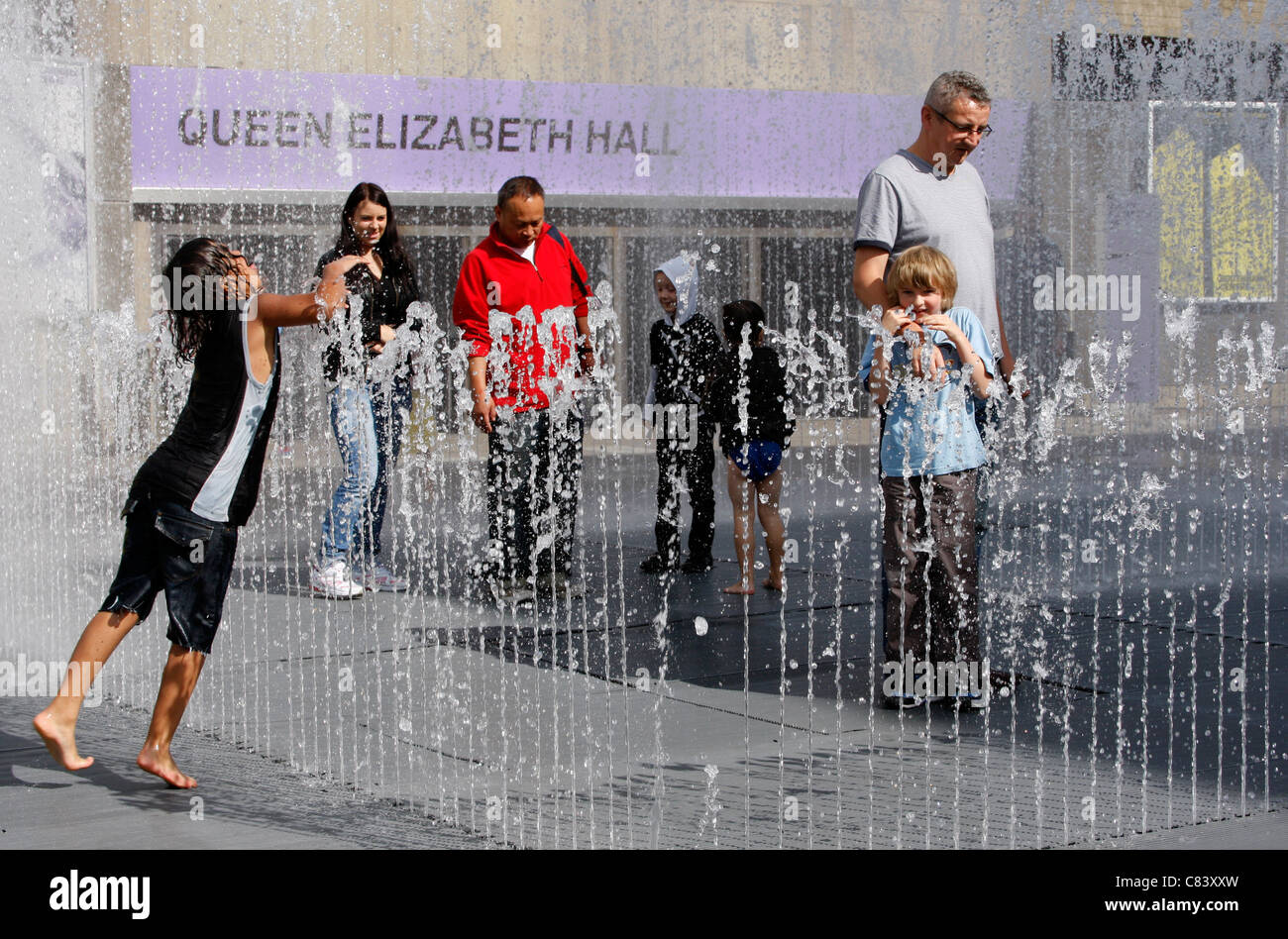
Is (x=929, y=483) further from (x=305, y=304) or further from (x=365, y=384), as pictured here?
(x=365, y=384)

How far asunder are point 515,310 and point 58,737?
336cm

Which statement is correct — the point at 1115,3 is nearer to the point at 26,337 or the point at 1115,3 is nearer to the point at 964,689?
the point at 26,337

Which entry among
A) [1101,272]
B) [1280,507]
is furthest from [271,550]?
[1101,272]

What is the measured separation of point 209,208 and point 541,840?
518 inches

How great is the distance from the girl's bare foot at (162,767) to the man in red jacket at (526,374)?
283 centimetres

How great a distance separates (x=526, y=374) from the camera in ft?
22.7

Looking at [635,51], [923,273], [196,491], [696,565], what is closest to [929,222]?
[923,273]

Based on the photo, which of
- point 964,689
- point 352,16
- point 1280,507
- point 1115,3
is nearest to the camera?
point 964,689

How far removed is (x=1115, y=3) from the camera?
16797mm

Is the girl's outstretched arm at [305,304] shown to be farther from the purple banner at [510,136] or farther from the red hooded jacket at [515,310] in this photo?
the purple banner at [510,136]

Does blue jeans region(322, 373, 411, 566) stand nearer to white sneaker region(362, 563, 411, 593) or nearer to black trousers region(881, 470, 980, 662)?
white sneaker region(362, 563, 411, 593)

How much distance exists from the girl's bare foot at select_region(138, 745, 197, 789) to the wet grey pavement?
4cm

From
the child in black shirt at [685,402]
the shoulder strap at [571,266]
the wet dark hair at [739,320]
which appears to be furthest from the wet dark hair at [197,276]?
the child in black shirt at [685,402]

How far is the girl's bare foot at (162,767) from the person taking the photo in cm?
410
